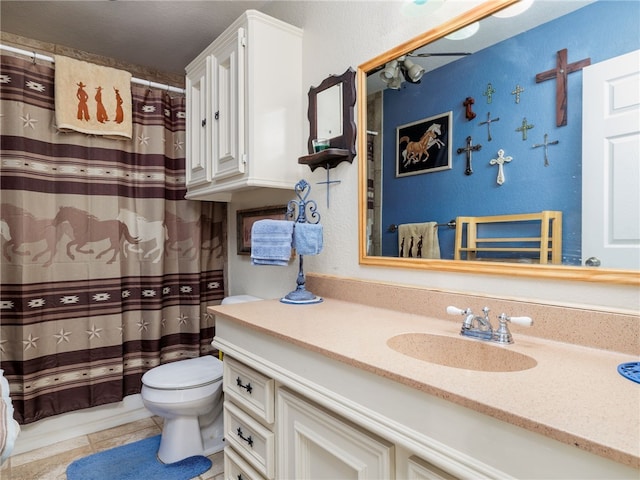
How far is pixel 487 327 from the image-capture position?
1.05m

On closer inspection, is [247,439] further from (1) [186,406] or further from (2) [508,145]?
(2) [508,145]

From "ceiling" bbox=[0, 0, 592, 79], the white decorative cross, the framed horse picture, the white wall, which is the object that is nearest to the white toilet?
the white wall

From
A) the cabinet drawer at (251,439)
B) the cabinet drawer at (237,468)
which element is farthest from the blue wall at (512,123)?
the cabinet drawer at (237,468)

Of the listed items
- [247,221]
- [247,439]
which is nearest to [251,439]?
[247,439]

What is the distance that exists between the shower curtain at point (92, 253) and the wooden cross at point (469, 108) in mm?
1815

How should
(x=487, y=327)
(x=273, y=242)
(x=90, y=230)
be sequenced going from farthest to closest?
(x=90, y=230)
(x=273, y=242)
(x=487, y=327)

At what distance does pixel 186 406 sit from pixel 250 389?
661 mm

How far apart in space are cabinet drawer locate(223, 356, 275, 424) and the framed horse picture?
0.94 m

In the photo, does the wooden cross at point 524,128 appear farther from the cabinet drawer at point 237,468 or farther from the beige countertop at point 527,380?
the cabinet drawer at point 237,468

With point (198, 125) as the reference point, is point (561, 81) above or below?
below

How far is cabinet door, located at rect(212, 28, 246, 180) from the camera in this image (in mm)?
1757

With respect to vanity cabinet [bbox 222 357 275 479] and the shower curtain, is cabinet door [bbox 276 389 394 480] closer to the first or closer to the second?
vanity cabinet [bbox 222 357 275 479]

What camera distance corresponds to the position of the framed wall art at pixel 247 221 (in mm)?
2158

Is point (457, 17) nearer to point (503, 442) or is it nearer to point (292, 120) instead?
point (292, 120)
